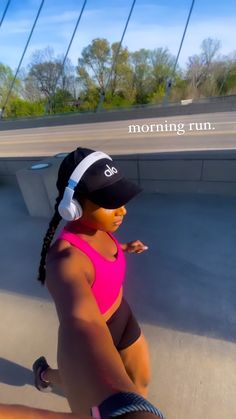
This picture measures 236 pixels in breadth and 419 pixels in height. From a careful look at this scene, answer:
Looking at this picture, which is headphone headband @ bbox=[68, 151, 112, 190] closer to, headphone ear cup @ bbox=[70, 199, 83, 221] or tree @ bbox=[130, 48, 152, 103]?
headphone ear cup @ bbox=[70, 199, 83, 221]

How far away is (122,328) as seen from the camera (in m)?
1.38

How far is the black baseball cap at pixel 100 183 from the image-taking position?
1070 mm

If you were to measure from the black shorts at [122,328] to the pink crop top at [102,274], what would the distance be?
6.3 inches

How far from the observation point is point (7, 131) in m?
17.8

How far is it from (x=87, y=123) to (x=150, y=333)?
1681 centimetres

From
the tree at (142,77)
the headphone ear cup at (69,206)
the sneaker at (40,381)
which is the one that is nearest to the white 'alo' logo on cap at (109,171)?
the headphone ear cup at (69,206)

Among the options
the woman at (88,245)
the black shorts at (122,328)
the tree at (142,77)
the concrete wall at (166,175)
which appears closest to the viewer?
the woman at (88,245)

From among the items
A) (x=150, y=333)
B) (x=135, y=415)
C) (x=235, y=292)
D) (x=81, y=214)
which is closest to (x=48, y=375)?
(x=150, y=333)

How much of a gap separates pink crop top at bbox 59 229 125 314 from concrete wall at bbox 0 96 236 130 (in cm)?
1599

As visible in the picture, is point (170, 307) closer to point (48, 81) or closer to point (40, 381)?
point (40, 381)

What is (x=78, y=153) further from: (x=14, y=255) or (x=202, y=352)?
(x=14, y=255)

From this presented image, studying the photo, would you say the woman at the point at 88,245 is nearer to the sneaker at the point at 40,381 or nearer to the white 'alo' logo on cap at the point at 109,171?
the white 'alo' logo on cap at the point at 109,171

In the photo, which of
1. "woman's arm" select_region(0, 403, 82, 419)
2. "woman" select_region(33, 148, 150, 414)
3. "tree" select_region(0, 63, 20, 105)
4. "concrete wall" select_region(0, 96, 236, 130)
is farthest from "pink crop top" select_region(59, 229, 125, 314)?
"tree" select_region(0, 63, 20, 105)

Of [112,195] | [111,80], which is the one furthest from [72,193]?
[111,80]
